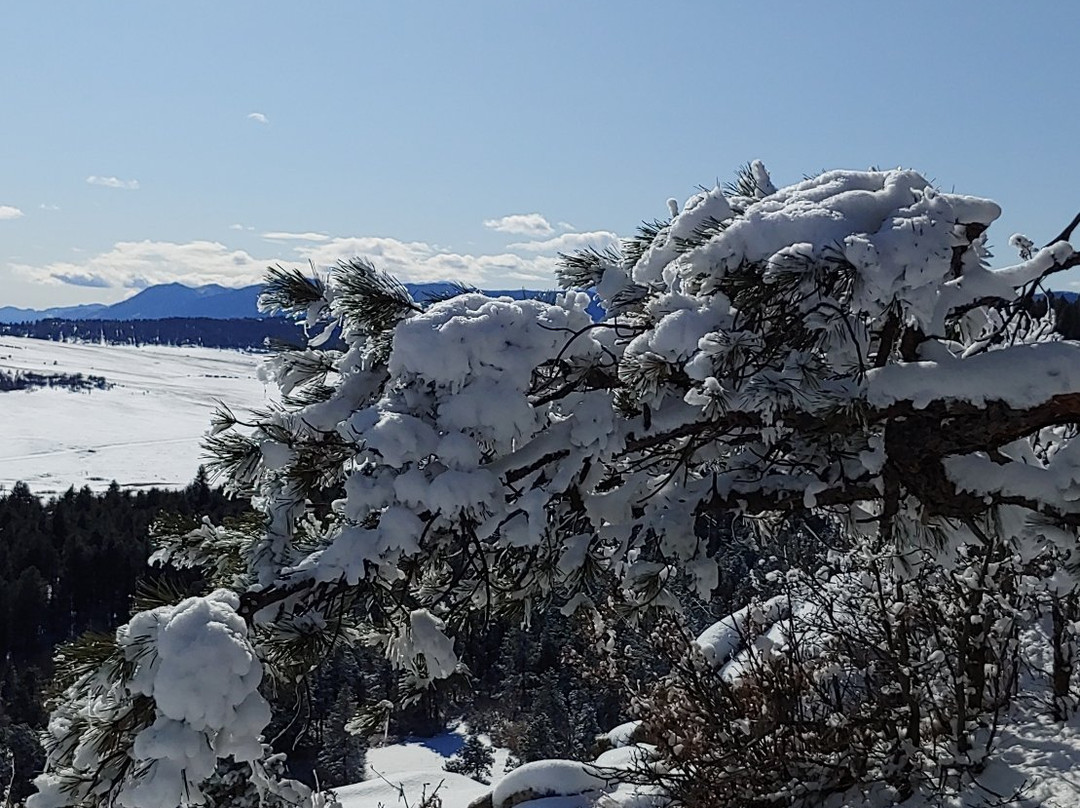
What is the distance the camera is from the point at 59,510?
54719mm

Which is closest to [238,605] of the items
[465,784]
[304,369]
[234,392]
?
[304,369]

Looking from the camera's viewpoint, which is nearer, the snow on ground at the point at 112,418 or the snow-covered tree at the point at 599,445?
the snow-covered tree at the point at 599,445

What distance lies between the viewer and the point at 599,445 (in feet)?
7.50

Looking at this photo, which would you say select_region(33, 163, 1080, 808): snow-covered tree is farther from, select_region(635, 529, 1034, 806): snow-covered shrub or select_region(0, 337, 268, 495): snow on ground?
select_region(0, 337, 268, 495): snow on ground

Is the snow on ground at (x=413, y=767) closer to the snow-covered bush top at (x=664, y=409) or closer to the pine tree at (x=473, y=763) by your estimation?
the pine tree at (x=473, y=763)

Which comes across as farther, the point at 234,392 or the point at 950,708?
the point at 234,392

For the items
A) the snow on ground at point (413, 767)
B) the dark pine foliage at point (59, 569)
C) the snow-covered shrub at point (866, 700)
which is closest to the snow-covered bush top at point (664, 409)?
the snow-covered shrub at point (866, 700)

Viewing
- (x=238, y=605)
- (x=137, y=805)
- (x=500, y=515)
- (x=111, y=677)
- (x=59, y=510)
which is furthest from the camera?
(x=59, y=510)

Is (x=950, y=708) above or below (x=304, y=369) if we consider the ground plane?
below

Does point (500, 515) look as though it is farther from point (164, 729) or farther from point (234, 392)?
point (234, 392)

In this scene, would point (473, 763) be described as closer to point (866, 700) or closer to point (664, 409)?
point (866, 700)

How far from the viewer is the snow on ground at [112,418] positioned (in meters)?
98.1

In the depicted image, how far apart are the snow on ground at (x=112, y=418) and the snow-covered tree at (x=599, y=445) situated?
217 feet

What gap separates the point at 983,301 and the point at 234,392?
507 ft
